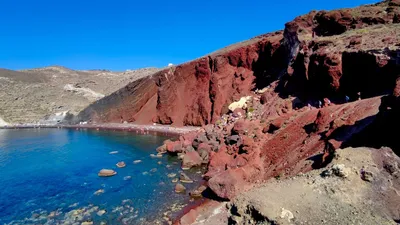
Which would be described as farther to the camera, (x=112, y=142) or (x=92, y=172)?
(x=112, y=142)

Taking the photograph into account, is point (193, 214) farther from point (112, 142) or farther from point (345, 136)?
point (112, 142)

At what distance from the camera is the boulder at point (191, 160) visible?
100.0ft

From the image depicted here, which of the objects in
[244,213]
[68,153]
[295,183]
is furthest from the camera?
[68,153]

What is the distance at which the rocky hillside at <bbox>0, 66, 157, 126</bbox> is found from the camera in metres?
83.1

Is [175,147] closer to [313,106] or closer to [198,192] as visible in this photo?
[198,192]

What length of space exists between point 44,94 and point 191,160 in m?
82.9

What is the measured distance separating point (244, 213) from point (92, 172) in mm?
23696

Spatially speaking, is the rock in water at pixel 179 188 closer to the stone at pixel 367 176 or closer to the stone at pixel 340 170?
the stone at pixel 340 170

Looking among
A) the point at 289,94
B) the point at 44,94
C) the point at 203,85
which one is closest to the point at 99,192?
the point at 289,94

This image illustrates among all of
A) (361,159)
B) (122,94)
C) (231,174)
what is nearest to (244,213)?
(361,159)

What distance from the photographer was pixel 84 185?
26.2m

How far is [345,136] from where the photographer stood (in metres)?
17.3

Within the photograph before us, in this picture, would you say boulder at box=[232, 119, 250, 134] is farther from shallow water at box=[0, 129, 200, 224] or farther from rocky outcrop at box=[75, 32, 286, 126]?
rocky outcrop at box=[75, 32, 286, 126]

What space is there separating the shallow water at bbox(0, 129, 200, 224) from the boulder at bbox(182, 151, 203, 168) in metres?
0.98
